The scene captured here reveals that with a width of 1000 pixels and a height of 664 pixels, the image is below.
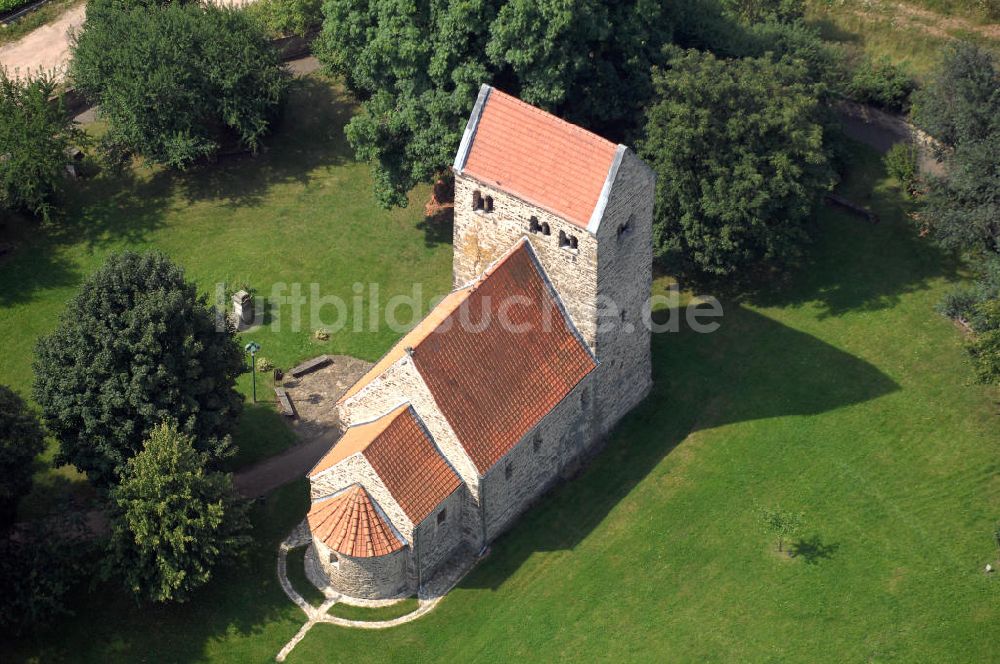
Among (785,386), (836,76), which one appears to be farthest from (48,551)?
(836,76)

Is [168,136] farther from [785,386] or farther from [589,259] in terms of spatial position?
[785,386]

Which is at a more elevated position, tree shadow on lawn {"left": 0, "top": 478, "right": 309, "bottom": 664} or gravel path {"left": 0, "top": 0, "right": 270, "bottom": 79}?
gravel path {"left": 0, "top": 0, "right": 270, "bottom": 79}

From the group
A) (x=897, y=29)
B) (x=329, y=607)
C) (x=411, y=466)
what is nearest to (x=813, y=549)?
(x=411, y=466)

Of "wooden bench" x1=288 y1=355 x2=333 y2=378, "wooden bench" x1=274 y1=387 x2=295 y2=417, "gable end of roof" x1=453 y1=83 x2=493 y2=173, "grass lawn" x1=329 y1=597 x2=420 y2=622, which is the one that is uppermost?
"gable end of roof" x1=453 y1=83 x2=493 y2=173

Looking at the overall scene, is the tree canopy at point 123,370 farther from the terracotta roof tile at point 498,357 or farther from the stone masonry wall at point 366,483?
the terracotta roof tile at point 498,357

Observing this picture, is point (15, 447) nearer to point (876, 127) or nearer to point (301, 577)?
point (301, 577)

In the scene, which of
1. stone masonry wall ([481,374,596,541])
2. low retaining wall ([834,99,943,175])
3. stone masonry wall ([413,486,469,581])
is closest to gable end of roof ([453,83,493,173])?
stone masonry wall ([481,374,596,541])

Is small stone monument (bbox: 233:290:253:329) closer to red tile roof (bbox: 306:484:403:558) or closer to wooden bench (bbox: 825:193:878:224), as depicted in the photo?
red tile roof (bbox: 306:484:403:558)

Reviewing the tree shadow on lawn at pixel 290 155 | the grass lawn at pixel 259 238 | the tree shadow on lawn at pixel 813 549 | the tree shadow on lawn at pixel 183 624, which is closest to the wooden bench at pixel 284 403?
the grass lawn at pixel 259 238
